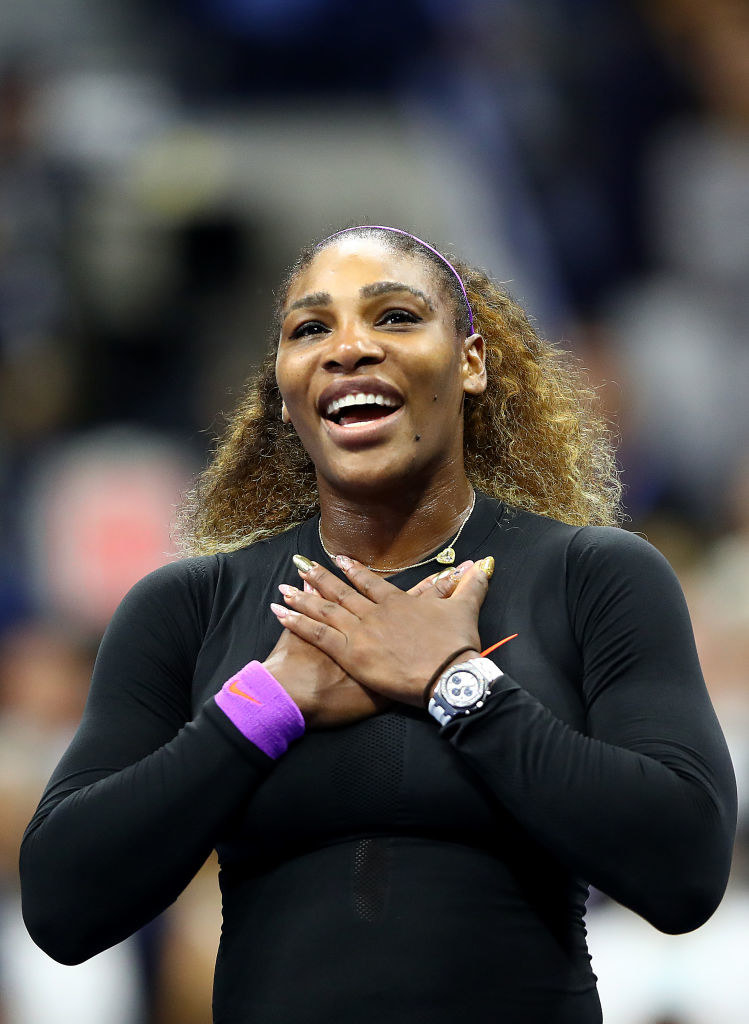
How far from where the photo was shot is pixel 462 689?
171 centimetres

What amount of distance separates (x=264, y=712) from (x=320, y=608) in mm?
187

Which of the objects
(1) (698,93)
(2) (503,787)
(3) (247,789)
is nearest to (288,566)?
(3) (247,789)

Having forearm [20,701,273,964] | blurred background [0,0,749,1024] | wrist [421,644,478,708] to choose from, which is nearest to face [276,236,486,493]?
wrist [421,644,478,708]

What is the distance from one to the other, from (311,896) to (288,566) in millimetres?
531

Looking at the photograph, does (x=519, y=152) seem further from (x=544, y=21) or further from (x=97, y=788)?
(x=97, y=788)

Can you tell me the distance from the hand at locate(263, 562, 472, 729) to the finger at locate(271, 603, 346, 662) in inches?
0.5

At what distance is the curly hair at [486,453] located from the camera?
7.82 ft

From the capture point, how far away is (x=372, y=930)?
1705 millimetres

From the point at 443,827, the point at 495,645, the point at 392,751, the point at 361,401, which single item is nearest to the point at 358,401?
the point at 361,401

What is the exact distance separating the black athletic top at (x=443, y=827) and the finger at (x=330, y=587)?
0.17 metres

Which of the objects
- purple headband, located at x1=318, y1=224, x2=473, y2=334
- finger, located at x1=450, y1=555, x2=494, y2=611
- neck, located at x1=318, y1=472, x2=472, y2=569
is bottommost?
finger, located at x1=450, y1=555, x2=494, y2=611

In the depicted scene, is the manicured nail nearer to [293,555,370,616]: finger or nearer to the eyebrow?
[293,555,370,616]: finger

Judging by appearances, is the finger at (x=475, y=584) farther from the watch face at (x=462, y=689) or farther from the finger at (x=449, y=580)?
the watch face at (x=462, y=689)

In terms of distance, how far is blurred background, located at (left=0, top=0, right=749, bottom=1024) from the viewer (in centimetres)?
502
